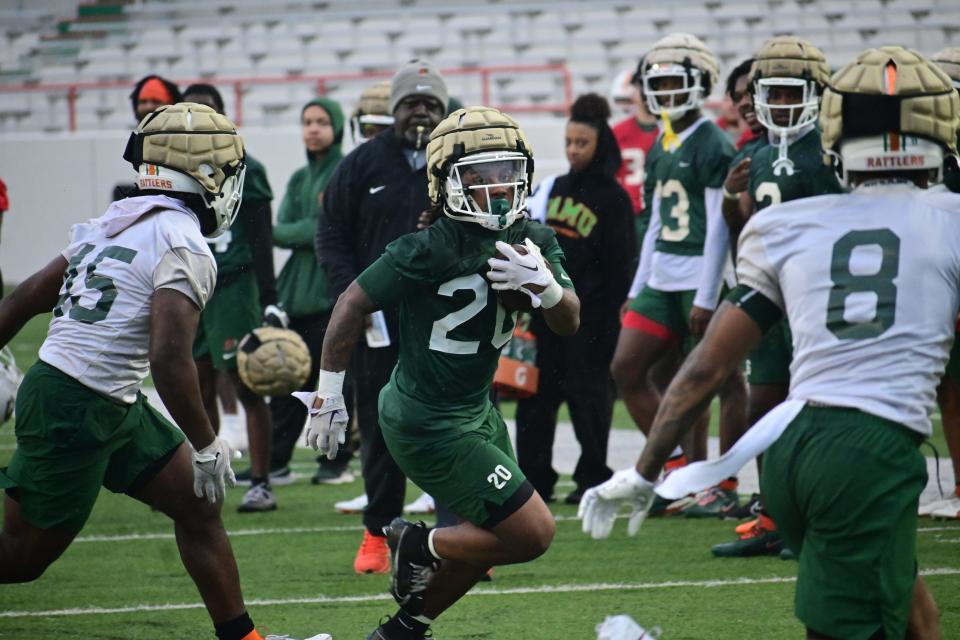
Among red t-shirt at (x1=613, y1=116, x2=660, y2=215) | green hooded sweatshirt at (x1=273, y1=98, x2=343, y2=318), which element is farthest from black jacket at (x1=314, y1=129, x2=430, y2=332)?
red t-shirt at (x1=613, y1=116, x2=660, y2=215)

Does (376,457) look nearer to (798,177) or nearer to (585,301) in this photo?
(798,177)

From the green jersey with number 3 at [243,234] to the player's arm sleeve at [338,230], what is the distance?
4.57ft

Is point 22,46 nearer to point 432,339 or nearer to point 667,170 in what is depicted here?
point 667,170

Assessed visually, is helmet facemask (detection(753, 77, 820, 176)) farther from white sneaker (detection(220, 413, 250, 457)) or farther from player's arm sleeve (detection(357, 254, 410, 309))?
white sneaker (detection(220, 413, 250, 457))

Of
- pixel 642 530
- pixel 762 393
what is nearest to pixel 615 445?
pixel 642 530

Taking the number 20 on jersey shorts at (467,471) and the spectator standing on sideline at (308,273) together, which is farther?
the spectator standing on sideline at (308,273)

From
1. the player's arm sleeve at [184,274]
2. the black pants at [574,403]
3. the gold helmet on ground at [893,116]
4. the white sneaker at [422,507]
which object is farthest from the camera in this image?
the black pants at [574,403]

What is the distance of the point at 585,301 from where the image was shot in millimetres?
8180

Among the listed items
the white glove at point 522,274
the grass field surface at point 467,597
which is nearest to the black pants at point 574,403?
the grass field surface at point 467,597

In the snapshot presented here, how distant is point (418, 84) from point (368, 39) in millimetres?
17425

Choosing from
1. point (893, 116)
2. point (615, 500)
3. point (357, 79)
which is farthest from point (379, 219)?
point (357, 79)

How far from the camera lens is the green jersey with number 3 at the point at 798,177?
6039 mm

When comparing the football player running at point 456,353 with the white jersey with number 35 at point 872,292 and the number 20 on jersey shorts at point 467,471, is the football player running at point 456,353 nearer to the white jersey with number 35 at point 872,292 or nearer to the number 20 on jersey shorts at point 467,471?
the number 20 on jersey shorts at point 467,471

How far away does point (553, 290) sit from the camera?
180 inches
